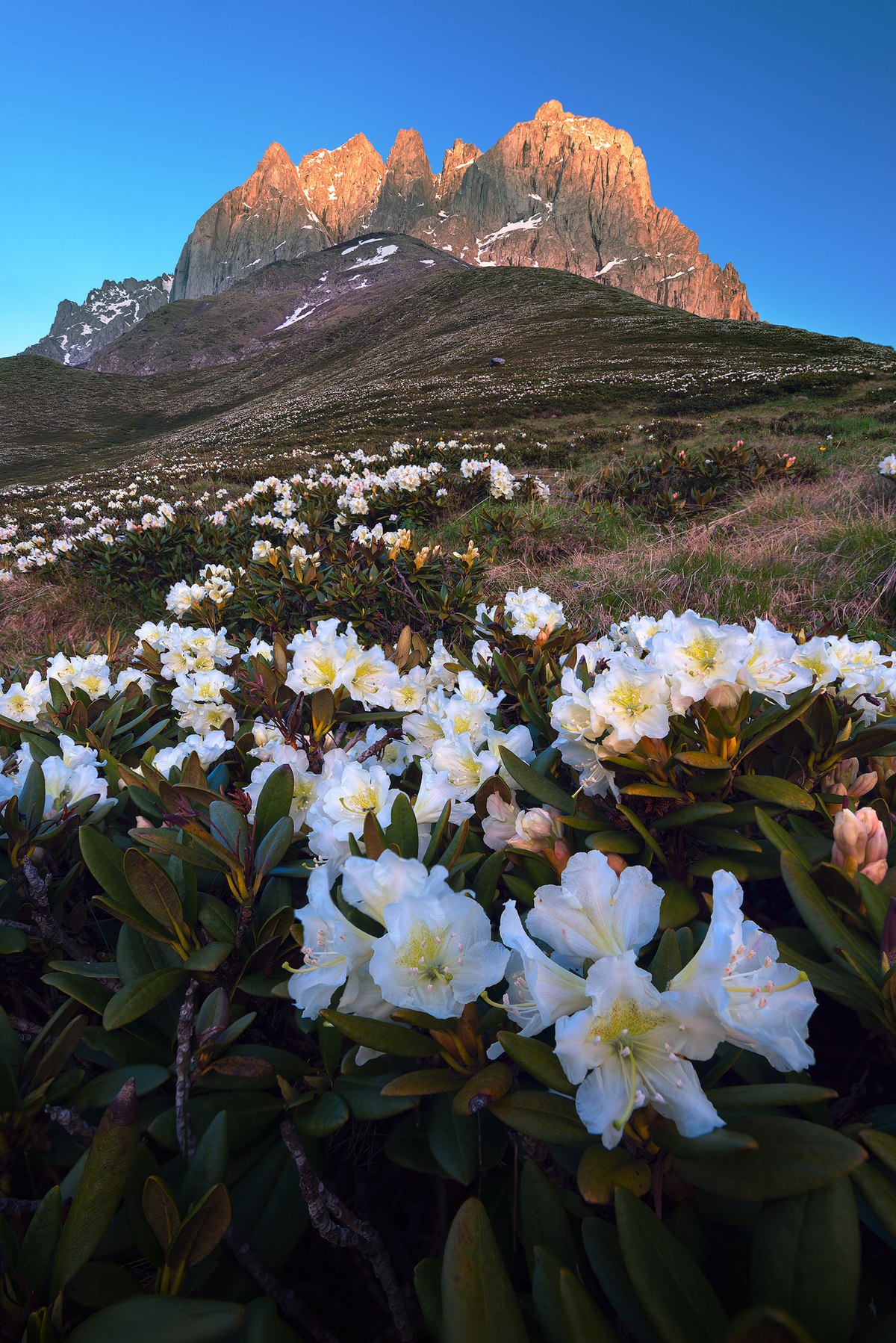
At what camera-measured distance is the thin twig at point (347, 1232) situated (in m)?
0.68

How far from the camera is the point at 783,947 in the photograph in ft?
2.76

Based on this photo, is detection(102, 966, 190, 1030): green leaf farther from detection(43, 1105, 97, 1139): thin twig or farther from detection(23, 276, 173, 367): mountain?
detection(23, 276, 173, 367): mountain

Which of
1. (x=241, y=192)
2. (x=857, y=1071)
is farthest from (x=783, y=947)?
(x=241, y=192)

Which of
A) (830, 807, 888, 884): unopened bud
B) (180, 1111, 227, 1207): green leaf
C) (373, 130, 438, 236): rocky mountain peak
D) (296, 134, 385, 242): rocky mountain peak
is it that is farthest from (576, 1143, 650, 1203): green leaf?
(296, 134, 385, 242): rocky mountain peak

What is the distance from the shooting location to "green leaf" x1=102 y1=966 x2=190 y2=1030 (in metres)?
0.85

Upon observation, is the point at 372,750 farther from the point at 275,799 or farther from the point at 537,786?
the point at 537,786

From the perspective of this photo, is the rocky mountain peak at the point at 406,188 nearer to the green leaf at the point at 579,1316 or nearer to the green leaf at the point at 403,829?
the green leaf at the point at 403,829

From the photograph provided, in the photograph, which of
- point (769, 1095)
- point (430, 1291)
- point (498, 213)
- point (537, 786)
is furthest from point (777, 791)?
point (498, 213)

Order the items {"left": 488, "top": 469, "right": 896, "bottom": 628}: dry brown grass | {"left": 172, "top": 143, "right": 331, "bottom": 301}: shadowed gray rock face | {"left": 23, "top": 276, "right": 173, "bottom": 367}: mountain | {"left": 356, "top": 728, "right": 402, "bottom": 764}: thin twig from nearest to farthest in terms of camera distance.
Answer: {"left": 356, "top": 728, "right": 402, "bottom": 764}: thin twig < {"left": 488, "top": 469, "right": 896, "bottom": 628}: dry brown grass < {"left": 172, "top": 143, "right": 331, "bottom": 301}: shadowed gray rock face < {"left": 23, "top": 276, "right": 173, "bottom": 367}: mountain

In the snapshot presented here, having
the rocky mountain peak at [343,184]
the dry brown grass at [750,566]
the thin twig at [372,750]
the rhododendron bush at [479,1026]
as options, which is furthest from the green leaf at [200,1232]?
the rocky mountain peak at [343,184]

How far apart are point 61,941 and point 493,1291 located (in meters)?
0.99

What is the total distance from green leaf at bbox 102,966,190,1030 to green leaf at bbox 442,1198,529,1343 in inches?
21.4

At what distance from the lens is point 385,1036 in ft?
2.48

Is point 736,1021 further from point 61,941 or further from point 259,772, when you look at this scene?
point 61,941
